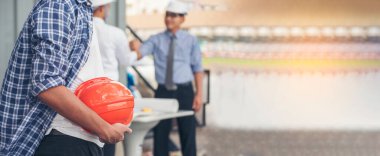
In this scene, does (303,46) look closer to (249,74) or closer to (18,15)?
(249,74)

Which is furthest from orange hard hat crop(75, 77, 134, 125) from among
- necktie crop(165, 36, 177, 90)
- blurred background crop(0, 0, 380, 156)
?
blurred background crop(0, 0, 380, 156)

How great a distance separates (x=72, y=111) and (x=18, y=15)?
3.07m

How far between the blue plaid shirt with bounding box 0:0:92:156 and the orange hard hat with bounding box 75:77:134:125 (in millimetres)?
49

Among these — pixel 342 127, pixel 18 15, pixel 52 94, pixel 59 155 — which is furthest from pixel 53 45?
pixel 342 127

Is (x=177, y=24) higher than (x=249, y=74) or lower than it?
higher

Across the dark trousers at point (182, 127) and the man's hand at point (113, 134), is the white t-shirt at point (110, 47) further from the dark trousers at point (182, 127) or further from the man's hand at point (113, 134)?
the man's hand at point (113, 134)

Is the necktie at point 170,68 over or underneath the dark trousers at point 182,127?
over

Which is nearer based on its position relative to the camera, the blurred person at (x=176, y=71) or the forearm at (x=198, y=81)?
the blurred person at (x=176, y=71)

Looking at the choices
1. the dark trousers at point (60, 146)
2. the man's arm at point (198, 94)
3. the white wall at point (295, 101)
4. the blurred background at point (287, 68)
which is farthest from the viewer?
the white wall at point (295, 101)

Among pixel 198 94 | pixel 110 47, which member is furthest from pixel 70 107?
pixel 198 94

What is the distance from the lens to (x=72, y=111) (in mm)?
2258

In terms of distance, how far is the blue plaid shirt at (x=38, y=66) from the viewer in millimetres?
2252

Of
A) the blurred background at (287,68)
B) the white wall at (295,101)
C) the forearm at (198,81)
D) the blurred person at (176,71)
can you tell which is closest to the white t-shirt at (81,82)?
the blurred person at (176,71)

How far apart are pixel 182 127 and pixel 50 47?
4361mm
